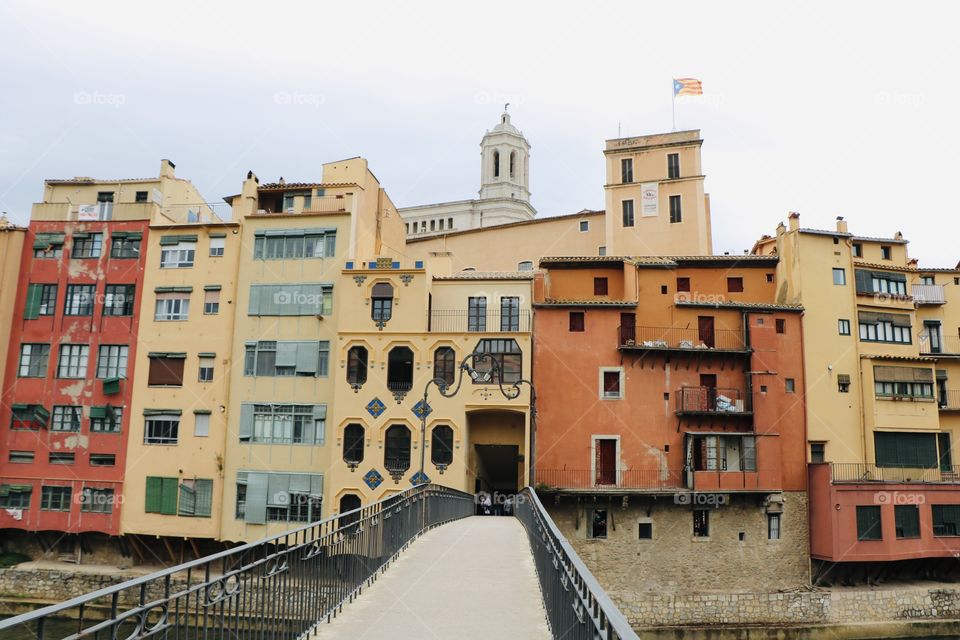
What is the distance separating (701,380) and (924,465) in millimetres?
12749

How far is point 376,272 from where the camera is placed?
38.6 m

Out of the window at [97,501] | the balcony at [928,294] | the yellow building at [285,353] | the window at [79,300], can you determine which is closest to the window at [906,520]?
the balcony at [928,294]

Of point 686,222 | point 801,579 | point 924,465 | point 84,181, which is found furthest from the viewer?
point 686,222

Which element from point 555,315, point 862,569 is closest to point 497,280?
point 555,315

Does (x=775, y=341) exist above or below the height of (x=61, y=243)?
below

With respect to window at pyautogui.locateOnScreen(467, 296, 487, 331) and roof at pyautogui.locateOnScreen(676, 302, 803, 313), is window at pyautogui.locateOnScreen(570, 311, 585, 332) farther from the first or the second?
roof at pyautogui.locateOnScreen(676, 302, 803, 313)

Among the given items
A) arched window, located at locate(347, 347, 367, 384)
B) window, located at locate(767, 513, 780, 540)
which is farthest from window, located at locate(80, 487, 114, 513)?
window, located at locate(767, 513, 780, 540)

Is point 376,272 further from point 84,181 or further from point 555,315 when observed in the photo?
point 84,181

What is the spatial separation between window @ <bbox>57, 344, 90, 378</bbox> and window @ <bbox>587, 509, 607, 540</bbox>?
27.6 m

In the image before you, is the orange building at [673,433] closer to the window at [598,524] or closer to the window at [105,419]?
the window at [598,524]

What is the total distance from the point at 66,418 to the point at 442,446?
67.1 ft

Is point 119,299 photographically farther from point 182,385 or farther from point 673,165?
point 673,165

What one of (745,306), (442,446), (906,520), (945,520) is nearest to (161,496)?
(442,446)

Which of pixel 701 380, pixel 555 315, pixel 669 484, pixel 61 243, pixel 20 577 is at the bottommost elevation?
pixel 20 577
